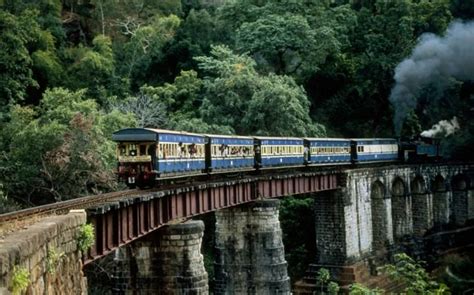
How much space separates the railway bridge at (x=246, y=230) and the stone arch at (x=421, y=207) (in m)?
0.07

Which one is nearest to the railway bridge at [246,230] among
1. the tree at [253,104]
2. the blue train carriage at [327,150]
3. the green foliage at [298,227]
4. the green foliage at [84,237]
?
the green foliage at [84,237]

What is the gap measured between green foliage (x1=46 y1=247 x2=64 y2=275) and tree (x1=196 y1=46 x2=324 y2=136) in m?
37.7

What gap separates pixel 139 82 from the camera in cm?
6394

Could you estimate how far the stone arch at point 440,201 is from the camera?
52094 millimetres

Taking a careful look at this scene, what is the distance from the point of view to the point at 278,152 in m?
37.9

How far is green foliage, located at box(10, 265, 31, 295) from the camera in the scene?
8712 millimetres

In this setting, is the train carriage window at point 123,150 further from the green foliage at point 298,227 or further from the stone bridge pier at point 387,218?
the green foliage at point 298,227

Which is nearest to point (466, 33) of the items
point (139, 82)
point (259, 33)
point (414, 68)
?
point (414, 68)

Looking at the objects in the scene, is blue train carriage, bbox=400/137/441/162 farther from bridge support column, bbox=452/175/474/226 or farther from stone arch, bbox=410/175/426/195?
bridge support column, bbox=452/175/474/226

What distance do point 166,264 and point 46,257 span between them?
15530 mm

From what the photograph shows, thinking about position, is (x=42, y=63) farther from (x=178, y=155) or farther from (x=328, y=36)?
(x=178, y=155)

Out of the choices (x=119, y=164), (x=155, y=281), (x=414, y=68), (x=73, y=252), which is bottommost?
(x=155, y=281)

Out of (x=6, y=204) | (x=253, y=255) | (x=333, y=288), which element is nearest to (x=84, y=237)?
(x=253, y=255)

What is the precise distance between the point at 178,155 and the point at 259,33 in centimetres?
3495
